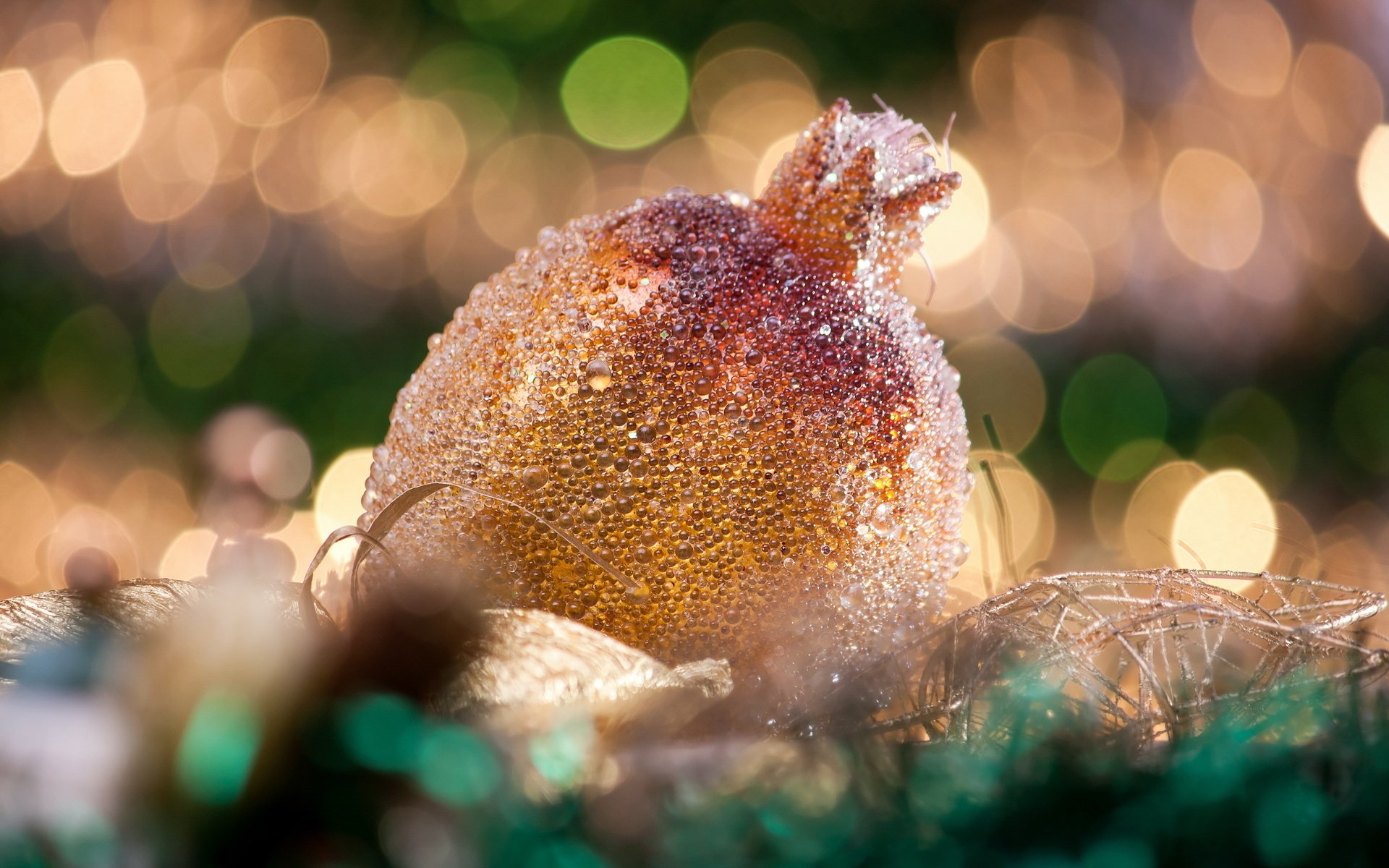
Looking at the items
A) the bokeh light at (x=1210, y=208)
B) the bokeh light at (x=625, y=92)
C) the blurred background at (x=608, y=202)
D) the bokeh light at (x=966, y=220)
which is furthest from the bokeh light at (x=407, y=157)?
the bokeh light at (x=1210, y=208)

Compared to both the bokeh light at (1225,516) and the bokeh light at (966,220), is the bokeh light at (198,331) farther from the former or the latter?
the bokeh light at (1225,516)

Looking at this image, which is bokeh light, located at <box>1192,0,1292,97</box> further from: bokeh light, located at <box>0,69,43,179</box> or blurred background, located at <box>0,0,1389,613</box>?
bokeh light, located at <box>0,69,43,179</box>

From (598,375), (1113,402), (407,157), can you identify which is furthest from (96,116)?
(1113,402)

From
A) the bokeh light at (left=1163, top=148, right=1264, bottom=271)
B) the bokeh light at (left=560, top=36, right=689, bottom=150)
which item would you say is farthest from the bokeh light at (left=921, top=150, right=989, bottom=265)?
the bokeh light at (left=560, top=36, right=689, bottom=150)

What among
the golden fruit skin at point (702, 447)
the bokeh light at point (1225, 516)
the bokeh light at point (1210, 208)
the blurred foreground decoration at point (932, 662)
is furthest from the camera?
the bokeh light at point (1225, 516)

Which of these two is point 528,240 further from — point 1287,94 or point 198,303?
point 1287,94
